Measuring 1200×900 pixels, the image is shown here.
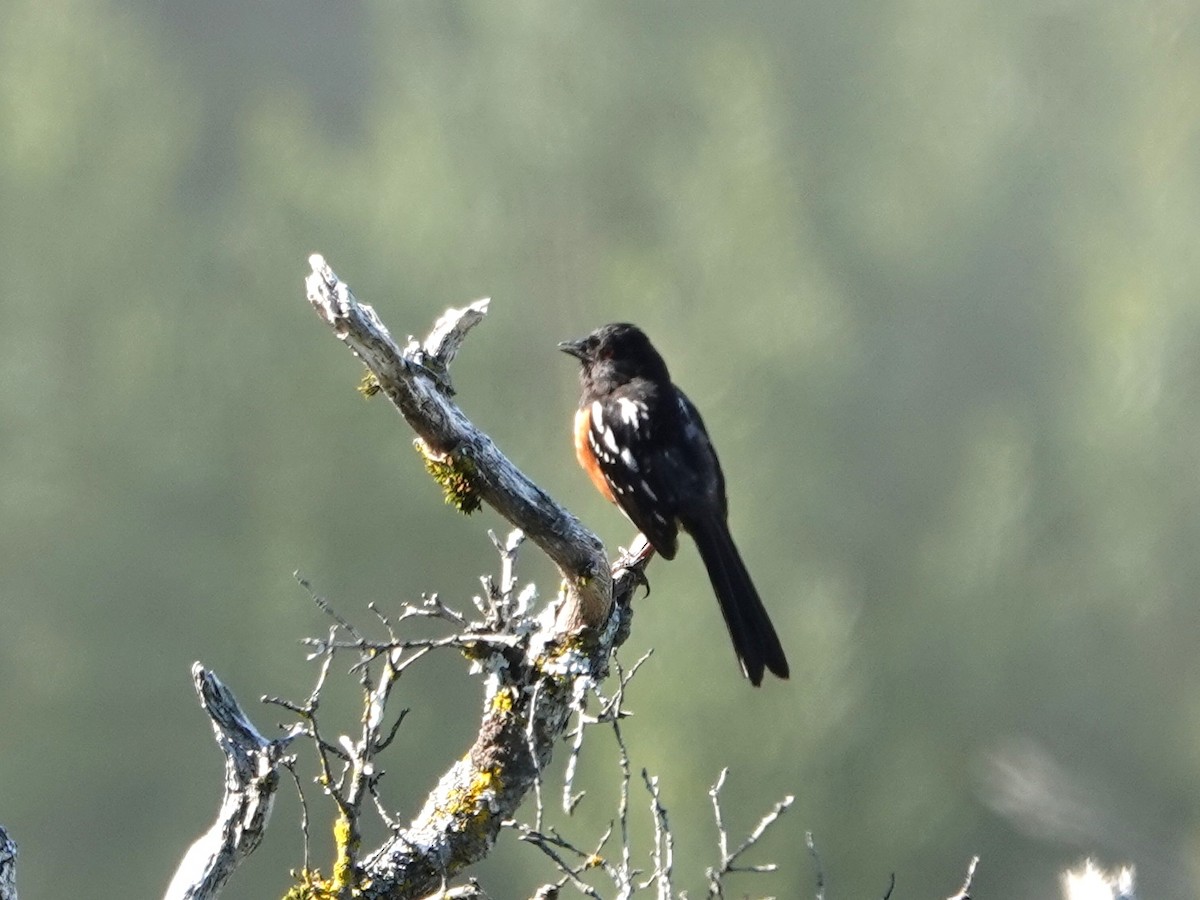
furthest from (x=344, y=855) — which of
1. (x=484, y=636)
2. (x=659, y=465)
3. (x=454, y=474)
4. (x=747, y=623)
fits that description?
(x=659, y=465)

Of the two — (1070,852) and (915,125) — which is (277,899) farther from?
(915,125)

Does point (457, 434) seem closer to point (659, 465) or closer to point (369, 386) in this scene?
point (369, 386)

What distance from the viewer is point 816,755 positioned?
14.2 feet

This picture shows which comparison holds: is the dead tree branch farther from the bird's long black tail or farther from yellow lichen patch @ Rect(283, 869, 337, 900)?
the bird's long black tail

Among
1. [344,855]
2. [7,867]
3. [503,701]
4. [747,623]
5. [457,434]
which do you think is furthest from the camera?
[747,623]

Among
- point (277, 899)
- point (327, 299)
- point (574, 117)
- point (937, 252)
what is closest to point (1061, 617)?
point (937, 252)

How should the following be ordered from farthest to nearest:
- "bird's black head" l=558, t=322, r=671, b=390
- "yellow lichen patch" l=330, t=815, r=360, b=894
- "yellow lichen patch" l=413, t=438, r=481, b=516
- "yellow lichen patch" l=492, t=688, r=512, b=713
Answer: "bird's black head" l=558, t=322, r=671, b=390 < "yellow lichen patch" l=492, t=688, r=512, b=713 < "yellow lichen patch" l=413, t=438, r=481, b=516 < "yellow lichen patch" l=330, t=815, r=360, b=894

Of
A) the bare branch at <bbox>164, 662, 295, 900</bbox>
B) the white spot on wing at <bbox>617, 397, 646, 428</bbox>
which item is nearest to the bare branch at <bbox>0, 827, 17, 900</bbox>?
the bare branch at <bbox>164, 662, 295, 900</bbox>

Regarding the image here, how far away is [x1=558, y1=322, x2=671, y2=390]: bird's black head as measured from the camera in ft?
8.78

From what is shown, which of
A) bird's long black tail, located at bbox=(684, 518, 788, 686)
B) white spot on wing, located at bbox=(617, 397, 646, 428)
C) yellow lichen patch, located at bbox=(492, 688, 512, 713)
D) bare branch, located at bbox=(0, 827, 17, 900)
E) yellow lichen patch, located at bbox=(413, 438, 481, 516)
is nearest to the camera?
bare branch, located at bbox=(0, 827, 17, 900)

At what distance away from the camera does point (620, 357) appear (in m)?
2.69

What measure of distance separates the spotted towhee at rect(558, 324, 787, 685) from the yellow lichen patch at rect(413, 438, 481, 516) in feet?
2.16

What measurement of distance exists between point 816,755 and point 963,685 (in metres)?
0.61

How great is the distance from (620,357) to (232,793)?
Result: 4.59ft
